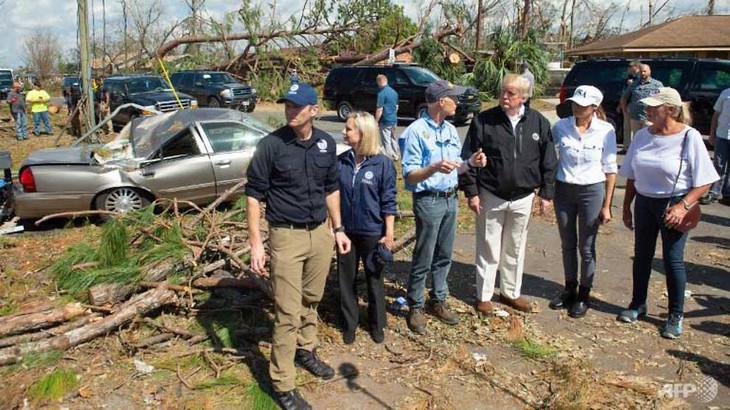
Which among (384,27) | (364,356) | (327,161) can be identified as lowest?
(364,356)

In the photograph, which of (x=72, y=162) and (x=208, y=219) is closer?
(x=208, y=219)

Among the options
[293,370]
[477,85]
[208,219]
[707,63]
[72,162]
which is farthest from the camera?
[477,85]

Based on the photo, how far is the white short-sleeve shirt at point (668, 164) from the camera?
3.88 metres

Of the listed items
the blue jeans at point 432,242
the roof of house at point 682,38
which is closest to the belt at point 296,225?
the blue jeans at point 432,242

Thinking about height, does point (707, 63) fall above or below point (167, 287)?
above

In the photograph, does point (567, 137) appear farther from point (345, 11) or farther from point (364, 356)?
point (345, 11)

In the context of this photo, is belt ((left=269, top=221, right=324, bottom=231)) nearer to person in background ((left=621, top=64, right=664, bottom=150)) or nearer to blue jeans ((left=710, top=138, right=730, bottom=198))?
person in background ((left=621, top=64, right=664, bottom=150))

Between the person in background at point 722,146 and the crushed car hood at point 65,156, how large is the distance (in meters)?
8.04

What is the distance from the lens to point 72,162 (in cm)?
725

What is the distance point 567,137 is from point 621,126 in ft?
30.4

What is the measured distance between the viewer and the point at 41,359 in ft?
12.6

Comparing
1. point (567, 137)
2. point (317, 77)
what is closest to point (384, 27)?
point (317, 77)

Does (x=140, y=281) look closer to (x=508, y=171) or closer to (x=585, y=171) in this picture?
(x=508, y=171)

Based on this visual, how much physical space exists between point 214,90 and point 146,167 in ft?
48.7
